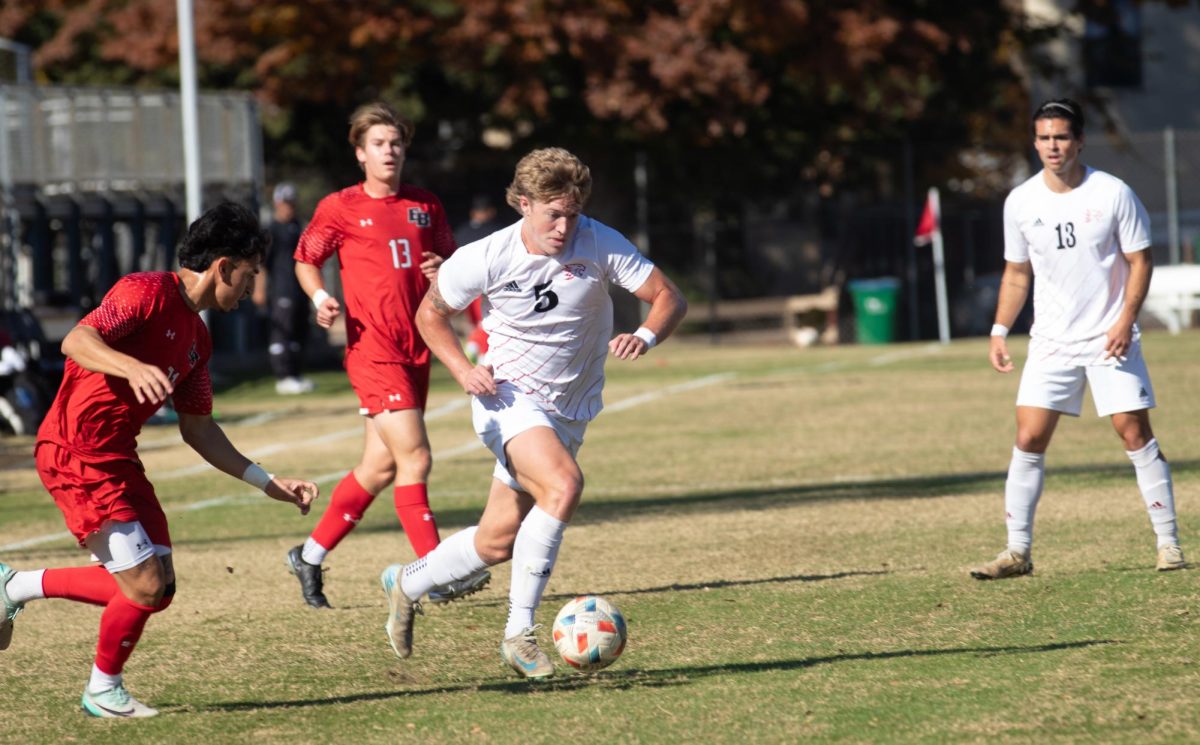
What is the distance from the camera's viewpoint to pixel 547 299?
6660 millimetres

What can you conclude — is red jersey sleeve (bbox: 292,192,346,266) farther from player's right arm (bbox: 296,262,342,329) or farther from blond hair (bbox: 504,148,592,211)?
blond hair (bbox: 504,148,592,211)

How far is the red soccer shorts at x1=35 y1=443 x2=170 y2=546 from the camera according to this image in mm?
5930

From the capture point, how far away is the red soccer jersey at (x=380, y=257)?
8539mm

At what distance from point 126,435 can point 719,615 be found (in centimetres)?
273

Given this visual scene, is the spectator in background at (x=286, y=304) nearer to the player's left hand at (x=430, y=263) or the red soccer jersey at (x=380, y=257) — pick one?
the red soccer jersey at (x=380, y=257)

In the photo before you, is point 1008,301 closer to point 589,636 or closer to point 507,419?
point 507,419

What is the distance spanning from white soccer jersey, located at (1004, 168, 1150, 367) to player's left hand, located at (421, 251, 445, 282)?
8.84 ft

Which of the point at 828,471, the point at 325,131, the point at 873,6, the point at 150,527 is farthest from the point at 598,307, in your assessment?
the point at 325,131

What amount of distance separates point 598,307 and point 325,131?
88.1 feet

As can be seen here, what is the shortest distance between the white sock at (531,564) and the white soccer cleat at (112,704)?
4.19 ft

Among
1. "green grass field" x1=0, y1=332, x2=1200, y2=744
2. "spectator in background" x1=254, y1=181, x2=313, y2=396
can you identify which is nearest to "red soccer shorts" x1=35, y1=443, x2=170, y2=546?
"green grass field" x1=0, y1=332, x2=1200, y2=744

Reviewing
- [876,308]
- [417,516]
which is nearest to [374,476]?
[417,516]

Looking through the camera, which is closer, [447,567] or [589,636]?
[589,636]

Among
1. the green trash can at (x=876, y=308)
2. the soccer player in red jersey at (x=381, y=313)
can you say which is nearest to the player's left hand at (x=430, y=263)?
the soccer player in red jersey at (x=381, y=313)
